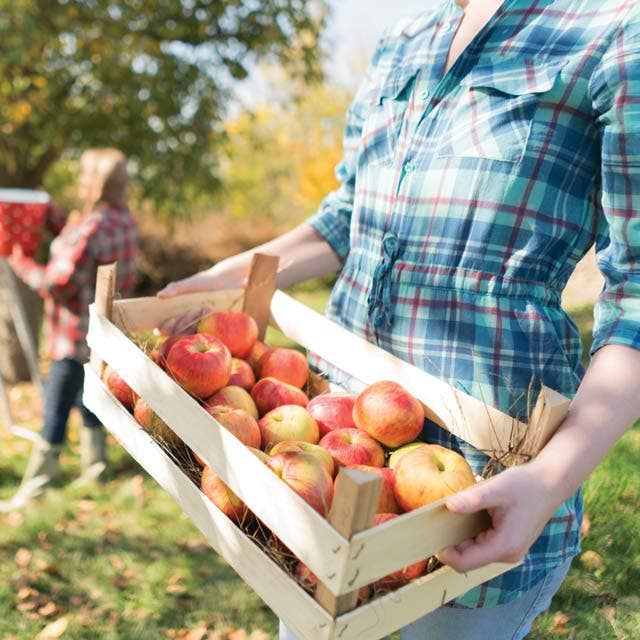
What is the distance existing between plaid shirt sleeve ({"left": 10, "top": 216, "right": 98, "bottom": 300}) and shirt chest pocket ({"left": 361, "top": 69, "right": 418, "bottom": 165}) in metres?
2.80

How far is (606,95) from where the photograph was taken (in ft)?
3.64

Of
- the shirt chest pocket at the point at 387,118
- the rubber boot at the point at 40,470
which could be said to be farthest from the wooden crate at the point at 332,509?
the rubber boot at the point at 40,470

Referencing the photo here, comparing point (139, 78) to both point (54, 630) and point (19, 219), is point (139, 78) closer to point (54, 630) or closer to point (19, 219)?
point (19, 219)

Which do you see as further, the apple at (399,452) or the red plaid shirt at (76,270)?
the red plaid shirt at (76,270)

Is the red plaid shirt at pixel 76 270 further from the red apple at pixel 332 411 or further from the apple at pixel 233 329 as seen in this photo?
the red apple at pixel 332 411

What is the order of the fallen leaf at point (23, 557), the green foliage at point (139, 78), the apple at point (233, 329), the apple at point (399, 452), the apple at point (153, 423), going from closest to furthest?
the apple at point (399, 452), the apple at point (153, 423), the apple at point (233, 329), the fallen leaf at point (23, 557), the green foliage at point (139, 78)

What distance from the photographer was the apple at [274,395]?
1545 mm

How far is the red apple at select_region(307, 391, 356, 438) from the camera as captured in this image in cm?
147

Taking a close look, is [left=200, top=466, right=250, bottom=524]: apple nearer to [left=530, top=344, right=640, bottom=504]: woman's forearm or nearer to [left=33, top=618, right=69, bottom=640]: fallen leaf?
[left=530, top=344, right=640, bottom=504]: woman's forearm

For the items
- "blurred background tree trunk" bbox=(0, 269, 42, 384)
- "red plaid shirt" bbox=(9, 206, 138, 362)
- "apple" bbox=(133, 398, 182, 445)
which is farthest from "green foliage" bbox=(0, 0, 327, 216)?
"apple" bbox=(133, 398, 182, 445)

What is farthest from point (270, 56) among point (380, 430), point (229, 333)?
point (380, 430)

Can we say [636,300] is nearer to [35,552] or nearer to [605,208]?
[605,208]

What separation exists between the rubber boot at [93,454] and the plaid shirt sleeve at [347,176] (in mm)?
3000

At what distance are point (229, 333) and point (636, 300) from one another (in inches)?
36.5
